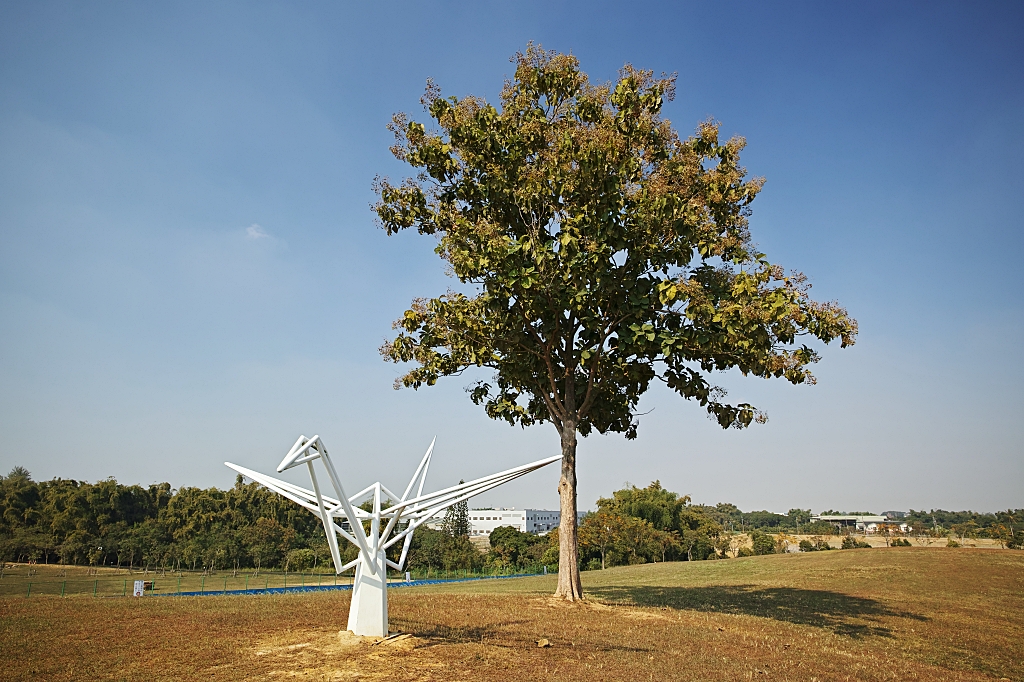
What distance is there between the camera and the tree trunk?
16348 mm

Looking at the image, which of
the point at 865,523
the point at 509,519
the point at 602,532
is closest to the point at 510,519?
the point at 509,519

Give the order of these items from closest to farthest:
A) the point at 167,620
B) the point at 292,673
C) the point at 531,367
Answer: the point at 292,673
the point at 167,620
the point at 531,367

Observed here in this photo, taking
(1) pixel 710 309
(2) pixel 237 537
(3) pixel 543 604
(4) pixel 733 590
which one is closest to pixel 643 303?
(1) pixel 710 309

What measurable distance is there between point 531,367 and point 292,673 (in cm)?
1068

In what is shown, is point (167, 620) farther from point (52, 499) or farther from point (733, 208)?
point (52, 499)

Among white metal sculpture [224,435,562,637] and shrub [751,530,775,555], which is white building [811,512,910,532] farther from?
white metal sculpture [224,435,562,637]

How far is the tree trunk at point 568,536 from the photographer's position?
644 inches

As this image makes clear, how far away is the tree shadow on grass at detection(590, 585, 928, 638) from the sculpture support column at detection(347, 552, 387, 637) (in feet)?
29.1

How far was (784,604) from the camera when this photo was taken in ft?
64.5

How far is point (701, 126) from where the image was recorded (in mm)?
16562

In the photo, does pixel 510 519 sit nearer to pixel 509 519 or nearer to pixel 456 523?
pixel 509 519

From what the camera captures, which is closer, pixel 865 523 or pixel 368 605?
pixel 368 605

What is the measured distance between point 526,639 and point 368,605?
306 cm

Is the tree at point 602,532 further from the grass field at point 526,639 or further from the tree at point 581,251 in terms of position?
the tree at point 581,251
